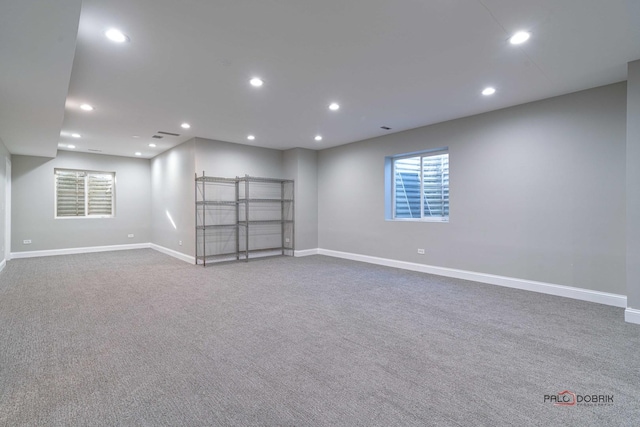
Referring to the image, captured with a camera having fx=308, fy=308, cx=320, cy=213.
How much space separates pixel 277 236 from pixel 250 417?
6053 millimetres

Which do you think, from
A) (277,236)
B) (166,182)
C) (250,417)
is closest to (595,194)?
(250,417)

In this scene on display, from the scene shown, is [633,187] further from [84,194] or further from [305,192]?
[84,194]

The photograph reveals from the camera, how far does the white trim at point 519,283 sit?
12.3 ft

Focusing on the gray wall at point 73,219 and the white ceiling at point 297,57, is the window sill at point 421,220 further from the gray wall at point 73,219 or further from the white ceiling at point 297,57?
the gray wall at point 73,219

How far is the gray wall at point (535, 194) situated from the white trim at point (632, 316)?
0.62 m

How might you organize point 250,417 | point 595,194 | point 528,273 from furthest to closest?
point 528,273 → point 595,194 → point 250,417

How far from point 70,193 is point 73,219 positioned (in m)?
0.70

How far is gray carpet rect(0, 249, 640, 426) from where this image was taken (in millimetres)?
1790

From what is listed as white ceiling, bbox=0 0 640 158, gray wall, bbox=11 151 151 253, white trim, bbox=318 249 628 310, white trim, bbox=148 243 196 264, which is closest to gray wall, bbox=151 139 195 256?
white trim, bbox=148 243 196 264

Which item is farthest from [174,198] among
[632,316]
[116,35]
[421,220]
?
[632,316]


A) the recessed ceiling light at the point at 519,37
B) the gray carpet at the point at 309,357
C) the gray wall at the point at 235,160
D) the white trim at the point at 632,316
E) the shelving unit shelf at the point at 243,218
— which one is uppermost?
the recessed ceiling light at the point at 519,37

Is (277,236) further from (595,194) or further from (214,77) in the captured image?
(595,194)

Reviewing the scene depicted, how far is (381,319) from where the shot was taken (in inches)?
129

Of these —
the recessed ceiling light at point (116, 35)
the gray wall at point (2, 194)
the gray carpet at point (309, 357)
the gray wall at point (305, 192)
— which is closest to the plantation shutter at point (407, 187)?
the gray carpet at point (309, 357)
